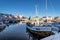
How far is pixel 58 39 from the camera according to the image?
14602 mm

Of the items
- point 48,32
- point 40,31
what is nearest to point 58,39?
point 48,32

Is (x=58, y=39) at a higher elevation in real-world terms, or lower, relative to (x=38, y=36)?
higher

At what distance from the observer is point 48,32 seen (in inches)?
973

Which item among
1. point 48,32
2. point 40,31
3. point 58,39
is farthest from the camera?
point 40,31

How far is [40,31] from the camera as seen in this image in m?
26.5

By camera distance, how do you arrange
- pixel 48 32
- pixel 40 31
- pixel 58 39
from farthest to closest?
pixel 40 31
pixel 48 32
pixel 58 39

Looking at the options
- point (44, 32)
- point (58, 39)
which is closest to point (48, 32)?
point (44, 32)

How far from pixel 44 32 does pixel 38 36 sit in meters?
2.15

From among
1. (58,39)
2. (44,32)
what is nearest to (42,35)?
(44,32)

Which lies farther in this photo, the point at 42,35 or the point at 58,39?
the point at 42,35

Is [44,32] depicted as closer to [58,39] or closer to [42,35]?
[42,35]

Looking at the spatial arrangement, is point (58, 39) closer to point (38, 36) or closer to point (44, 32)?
point (44, 32)

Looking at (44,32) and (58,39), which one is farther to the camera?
(44,32)

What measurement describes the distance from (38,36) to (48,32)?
316cm
